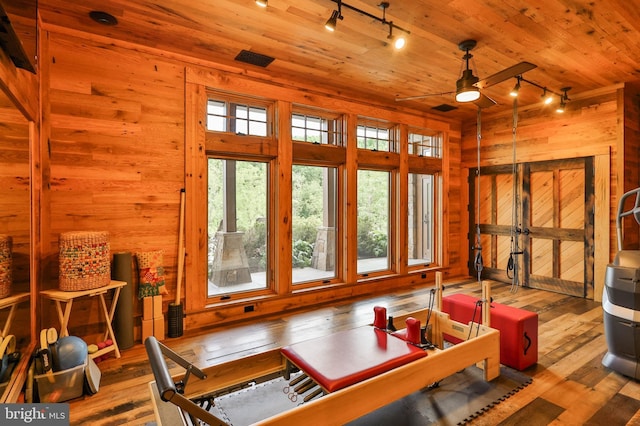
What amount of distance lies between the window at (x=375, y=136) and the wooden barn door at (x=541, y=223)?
1.57m

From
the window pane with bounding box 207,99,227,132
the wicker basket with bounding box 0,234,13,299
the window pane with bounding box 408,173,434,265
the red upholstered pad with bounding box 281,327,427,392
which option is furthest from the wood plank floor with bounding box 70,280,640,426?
the window pane with bounding box 207,99,227,132

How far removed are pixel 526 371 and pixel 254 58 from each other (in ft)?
12.8

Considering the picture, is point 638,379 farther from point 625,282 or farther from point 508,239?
point 508,239

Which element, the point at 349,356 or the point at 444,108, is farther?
the point at 444,108

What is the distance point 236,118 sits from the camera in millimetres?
3922

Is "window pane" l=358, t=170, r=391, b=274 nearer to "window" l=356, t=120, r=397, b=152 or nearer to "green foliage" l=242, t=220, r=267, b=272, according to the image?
"window" l=356, t=120, r=397, b=152

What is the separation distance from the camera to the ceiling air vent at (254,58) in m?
3.54

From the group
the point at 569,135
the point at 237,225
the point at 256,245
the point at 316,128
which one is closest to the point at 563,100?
the point at 569,135

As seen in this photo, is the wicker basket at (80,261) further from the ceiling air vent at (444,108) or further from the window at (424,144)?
the ceiling air vent at (444,108)

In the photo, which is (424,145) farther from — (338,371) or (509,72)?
(338,371)

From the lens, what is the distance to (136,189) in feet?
10.7

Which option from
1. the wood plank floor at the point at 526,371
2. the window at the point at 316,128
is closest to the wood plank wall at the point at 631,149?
the wood plank floor at the point at 526,371

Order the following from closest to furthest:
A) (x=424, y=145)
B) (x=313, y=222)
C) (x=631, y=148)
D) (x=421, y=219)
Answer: (x=631, y=148), (x=313, y=222), (x=424, y=145), (x=421, y=219)

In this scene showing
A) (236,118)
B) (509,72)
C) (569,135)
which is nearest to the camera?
(509,72)
